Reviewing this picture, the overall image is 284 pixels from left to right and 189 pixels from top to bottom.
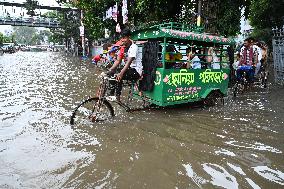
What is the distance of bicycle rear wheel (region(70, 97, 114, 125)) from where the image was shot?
21.4 feet

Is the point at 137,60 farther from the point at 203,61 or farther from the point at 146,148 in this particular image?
the point at 146,148

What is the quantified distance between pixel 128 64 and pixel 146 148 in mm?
2423

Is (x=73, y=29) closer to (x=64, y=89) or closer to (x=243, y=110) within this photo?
(x=64, y=89)

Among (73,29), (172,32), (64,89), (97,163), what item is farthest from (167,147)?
(73,29)

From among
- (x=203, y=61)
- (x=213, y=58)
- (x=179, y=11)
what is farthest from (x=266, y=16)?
(x=203, y=61)

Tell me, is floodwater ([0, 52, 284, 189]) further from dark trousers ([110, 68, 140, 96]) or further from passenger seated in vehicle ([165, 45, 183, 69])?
passenger seated in vehicle ([165, 45, 183, 69])

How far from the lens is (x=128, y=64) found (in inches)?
273

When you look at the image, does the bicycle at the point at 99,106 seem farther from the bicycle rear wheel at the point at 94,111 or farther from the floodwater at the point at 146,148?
the floodwater at the point at 146,148

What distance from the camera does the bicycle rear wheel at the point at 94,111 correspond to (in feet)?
21.4

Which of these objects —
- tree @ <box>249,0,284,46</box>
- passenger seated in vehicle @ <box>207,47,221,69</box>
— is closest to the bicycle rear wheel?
passenger seated in vehicle @ <box>207,47,221,69</box>

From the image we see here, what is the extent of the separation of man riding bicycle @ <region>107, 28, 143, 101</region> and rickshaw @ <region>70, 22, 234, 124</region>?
0.27 m

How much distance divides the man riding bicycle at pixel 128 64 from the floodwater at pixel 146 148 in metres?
0.96

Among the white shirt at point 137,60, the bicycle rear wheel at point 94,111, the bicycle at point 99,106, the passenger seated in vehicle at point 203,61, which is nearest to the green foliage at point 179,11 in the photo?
the passenger seated in vehicle at point 203,61

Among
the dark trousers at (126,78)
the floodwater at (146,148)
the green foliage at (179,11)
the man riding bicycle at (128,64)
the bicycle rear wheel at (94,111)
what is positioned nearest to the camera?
the floodwater at (146,148)
